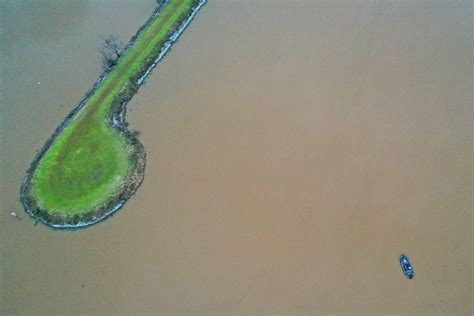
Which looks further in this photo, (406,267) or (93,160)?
(93,160)

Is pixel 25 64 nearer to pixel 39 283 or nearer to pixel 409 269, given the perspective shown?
pixel 39 283

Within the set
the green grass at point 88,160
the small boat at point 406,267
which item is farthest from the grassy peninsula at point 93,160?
the small boat at point 406,267

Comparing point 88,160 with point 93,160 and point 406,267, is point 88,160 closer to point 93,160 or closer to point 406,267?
point 93,160

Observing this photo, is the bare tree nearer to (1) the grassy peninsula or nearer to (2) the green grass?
(1) the grassy peninsula

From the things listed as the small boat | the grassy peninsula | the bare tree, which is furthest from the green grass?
the small boat

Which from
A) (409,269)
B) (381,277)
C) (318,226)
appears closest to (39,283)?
(318,226)

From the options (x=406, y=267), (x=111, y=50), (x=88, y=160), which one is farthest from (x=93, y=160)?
(x=406, y=267)
